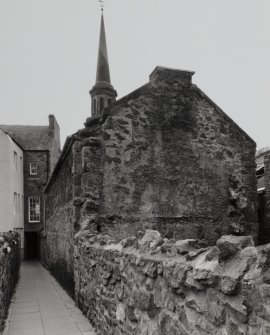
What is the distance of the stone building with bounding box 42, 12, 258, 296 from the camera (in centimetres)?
1011

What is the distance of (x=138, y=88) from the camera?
11.0 metres

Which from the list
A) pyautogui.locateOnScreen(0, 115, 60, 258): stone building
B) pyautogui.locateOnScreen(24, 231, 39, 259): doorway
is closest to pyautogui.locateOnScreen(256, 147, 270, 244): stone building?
pyautogui.locateOnScreen(0, 115, 60, 258): stone building

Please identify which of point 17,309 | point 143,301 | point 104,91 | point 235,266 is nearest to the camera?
point 235,266

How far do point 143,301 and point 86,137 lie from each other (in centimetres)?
664

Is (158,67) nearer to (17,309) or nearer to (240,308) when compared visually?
(17,309)

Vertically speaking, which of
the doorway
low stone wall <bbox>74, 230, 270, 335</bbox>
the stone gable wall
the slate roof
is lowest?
the doorway

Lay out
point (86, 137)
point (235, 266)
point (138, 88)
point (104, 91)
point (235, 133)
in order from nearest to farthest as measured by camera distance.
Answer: point (235, 266) → point (86, 137) → point (138, 88) → point (235, 133) → point (104, 91)

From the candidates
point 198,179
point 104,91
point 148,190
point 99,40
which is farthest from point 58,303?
point 99,40

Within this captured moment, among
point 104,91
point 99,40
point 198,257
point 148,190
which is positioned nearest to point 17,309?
point 148,190

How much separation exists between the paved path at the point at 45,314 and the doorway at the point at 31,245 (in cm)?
1913

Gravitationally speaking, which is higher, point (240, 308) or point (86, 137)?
point (86, 137)

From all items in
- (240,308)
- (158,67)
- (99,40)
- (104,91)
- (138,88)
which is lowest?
(240,308)

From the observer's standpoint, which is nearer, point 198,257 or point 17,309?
point 198,257

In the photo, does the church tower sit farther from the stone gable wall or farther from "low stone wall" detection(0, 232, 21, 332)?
"low stone wall" detection(0, 232, 21, 332)
